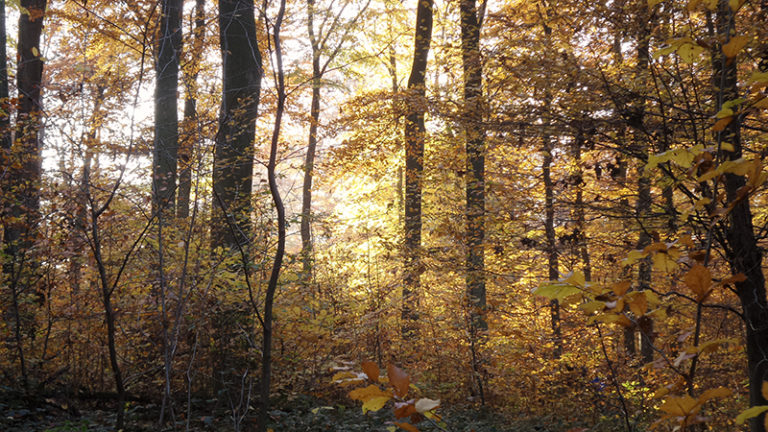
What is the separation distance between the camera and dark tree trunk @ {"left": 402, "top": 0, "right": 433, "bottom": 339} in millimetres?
7980

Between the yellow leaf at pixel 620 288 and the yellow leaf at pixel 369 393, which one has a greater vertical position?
the yellow leaf at pixel 620 288

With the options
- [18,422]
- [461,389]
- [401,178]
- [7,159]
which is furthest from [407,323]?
[401,178]

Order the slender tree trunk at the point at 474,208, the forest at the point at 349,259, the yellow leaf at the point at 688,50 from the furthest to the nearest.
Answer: the slender tree trunk at the point at 474,208 → the forest at the point at 349,259 → the yellow leaf at the point at 688,50

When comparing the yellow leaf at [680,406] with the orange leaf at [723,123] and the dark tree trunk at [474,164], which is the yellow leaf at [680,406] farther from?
the dark tree trunk at [474,164]

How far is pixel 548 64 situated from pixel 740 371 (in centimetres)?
612

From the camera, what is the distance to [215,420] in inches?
204

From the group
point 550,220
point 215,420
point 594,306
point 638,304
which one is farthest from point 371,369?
point 550,220

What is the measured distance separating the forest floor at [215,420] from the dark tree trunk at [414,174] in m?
2.30

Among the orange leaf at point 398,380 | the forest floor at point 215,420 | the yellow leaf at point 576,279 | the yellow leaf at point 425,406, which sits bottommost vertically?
the forest floor at point 215,420

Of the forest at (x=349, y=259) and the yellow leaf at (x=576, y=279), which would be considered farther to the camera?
the forest at (x=349, y=259)

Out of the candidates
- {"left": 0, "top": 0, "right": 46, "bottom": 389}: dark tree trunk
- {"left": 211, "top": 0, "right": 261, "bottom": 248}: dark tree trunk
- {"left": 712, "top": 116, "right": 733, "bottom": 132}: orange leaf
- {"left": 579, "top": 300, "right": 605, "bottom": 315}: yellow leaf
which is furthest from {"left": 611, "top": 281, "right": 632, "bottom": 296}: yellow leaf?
{"left": 211, "top": 0, "right": 261, "bottom": 248}: dark tree trunk

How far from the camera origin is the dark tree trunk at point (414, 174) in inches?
314

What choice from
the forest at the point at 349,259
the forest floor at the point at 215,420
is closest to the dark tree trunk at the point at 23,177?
the forest at the point at 349,259

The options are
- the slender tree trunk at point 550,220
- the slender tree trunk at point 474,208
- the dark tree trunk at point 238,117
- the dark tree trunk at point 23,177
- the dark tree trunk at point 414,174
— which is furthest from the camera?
the dark tree trunk at point 414,174
